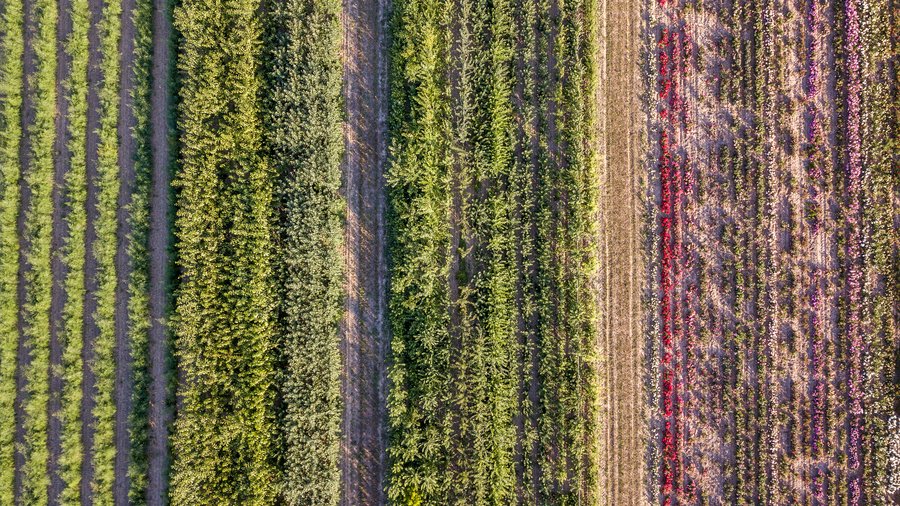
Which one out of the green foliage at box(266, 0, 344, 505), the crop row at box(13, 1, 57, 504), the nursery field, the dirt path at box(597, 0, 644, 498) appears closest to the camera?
the green foliage at box(266, 0, 344, 505)

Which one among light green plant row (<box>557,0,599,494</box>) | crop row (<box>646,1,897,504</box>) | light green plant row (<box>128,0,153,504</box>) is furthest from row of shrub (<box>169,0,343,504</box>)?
crop row (<box>646,1,897,504</box>)

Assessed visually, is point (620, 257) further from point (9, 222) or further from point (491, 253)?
point (9, 222)

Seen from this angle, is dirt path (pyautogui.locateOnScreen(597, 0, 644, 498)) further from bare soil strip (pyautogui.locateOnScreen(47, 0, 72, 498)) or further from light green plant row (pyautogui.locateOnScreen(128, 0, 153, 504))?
bare soil strip (pyautogui.locateOnScreen(47, 0, 72, 498))

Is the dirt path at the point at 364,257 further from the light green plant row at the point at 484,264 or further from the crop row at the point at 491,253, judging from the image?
the light green plant row at the point at 484,264

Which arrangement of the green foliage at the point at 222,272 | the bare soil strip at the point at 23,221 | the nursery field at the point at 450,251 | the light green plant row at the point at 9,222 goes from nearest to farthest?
the green foliage at the point at 222,272 → the nursery field at the point at 450,251 → the light green plant row at the point at 9,222 → the bare soil strip at the point at 23,221

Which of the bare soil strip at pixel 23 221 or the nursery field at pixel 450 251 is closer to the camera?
the nursery field at pixel 450 251

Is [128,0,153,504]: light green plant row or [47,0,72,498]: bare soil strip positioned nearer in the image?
[128,0,153,504]: light green plant row

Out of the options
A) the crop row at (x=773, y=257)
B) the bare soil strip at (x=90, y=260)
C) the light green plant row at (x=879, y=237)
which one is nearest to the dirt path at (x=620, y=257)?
the crop row at (x=773, y=257)
